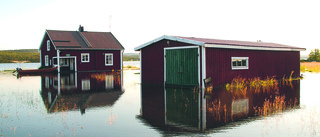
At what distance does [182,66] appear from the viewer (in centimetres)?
1677

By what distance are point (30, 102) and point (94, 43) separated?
91.0 feet

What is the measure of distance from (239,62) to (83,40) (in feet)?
86.8

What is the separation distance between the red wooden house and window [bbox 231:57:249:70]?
23.4m

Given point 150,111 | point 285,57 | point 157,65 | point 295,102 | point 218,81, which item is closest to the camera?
point 150,111

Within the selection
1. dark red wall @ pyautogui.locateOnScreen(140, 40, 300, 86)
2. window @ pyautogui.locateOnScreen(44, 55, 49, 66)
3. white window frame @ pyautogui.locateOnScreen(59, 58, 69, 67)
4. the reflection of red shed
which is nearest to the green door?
Result: the reflection of red shed

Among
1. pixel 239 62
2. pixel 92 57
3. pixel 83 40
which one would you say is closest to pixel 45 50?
pixel 83 40

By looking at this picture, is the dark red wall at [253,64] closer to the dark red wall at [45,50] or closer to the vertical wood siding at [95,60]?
the vertical wood siding at [95,60]

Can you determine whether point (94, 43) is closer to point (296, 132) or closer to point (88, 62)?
point (88, 62)

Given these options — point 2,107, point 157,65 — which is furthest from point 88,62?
point 2,107

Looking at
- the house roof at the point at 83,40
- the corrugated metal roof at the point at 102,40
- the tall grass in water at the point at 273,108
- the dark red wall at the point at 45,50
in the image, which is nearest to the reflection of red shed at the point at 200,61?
the tall grass in water at the point at 273,108

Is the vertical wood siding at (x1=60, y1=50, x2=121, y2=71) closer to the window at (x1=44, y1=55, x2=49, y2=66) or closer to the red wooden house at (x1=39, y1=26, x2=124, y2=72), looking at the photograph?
the red wooden house at (x1=39, y1=26, x2=124, y2=72)

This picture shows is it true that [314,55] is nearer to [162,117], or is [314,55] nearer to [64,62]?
[64,62]

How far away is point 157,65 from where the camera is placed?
60.3 feet

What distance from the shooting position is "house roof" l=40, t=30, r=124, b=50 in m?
36.5
